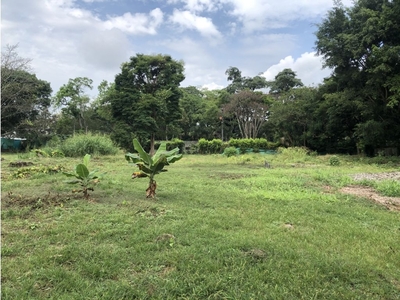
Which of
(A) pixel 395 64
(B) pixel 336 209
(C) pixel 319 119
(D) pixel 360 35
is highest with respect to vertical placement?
(D) pixel 360 35

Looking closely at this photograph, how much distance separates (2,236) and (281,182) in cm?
653

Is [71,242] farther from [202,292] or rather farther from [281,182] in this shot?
[281,182]

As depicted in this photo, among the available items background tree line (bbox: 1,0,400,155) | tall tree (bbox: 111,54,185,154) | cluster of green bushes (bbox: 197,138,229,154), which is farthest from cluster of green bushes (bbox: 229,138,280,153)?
tall tree (bbox: 111,54,185,154)

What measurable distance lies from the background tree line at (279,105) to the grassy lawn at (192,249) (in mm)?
14373

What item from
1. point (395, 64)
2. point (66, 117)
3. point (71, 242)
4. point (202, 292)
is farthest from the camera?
point (66, 117)

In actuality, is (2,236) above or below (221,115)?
below

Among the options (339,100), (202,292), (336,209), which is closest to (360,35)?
(339,100)

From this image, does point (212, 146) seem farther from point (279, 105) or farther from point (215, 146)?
point (279, 105)

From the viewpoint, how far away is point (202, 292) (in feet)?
7.41

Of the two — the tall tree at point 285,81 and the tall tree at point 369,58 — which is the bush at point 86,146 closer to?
the tall tree at point 369,58

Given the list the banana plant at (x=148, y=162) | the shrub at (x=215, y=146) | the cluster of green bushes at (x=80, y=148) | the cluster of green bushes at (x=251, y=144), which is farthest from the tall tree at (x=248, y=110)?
the banana plant at (x=148, y=162)

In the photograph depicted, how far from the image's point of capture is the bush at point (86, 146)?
636 inches

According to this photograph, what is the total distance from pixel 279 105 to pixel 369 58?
490 inches

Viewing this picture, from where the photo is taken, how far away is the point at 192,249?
2969 millimetres
